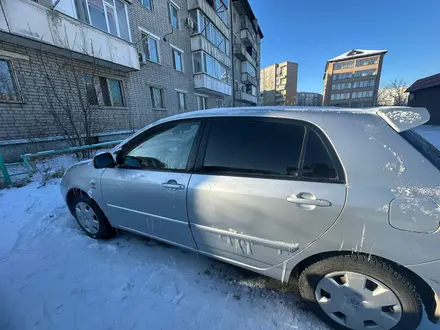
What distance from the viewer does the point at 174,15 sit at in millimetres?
14125

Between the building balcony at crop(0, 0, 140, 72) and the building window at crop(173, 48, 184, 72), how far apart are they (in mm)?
5306

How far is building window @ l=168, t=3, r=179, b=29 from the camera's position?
534 inches

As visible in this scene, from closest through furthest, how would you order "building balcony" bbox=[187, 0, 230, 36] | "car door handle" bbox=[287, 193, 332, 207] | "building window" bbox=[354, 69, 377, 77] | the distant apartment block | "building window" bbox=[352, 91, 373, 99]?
"car door handle" bbox=[287, 193, 332, 207]
"building balcony" bbox=[187, 0, 230, 36]
"building window" bbox=[354, 69, 377, 77]
"building window" bbox=[352, 91, 373, 99]
the distant apartment block

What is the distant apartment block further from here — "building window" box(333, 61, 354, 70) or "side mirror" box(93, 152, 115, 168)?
"side mirror" box(93, 152, 115, 168)

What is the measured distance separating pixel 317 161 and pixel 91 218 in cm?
289

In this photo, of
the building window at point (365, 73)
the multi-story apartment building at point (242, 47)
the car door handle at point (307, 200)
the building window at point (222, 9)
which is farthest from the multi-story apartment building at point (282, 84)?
the car door handle at point (307, 200)

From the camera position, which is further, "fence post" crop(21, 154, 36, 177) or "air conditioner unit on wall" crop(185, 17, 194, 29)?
"air conditioner unit on wall" crop(185, 17, 194, 29)

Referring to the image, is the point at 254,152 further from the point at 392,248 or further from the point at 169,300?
the point at 169,300

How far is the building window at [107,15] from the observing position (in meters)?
7.97

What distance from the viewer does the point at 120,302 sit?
180 centimetres

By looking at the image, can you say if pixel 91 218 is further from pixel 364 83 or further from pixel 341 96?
pixel 341 96

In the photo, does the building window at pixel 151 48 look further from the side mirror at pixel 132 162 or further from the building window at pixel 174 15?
the side mirror at pixel 132 162

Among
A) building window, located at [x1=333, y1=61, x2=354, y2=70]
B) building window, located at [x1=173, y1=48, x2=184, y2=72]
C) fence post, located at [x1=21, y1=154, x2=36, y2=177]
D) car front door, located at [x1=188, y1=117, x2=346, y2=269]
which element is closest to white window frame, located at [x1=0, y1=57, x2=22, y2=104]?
fence post, located at [x1=21, y1=154, x2=36, y2=177]

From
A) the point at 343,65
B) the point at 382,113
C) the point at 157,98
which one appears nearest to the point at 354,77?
the point at 343,65
